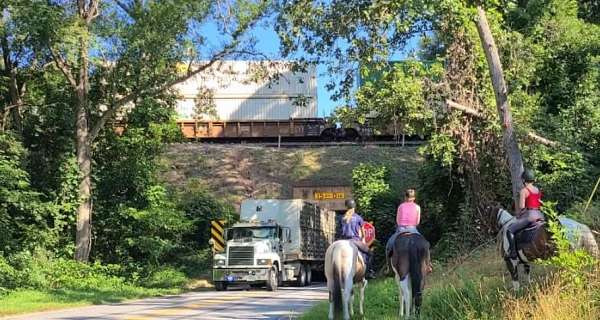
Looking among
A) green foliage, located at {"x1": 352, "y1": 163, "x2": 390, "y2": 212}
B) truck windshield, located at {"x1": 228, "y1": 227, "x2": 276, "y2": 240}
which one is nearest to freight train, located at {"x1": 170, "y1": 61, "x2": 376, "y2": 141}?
green foliage, located at {"x1": 352, "y1": 163, "x2": 390, "y2": 212}

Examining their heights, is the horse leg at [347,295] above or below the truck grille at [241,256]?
above

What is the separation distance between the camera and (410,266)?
11.6 m

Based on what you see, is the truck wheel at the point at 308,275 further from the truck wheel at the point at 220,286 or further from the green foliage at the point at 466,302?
the green foliage at the point at 466,302

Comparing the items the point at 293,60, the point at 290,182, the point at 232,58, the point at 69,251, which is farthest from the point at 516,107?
the point at 290,182

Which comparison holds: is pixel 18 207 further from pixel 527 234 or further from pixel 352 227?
pixel 527 234

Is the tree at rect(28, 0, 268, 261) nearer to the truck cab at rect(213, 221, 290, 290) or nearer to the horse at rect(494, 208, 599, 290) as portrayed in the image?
the truck cab at rect(213, 221, 290, 290)

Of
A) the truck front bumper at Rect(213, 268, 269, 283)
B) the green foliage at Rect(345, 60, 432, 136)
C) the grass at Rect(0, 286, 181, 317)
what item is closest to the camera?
the grass at Rect(0, 286, 181, 317)

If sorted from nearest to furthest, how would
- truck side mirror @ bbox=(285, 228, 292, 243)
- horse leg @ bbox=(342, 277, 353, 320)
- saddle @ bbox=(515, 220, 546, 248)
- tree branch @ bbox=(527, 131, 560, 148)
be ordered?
saddle @ bbox=(515, 220, 546, 248), horse leg @ bbox=(342, 277, 353, 320), tree branch @ bbox=(527, 131, 560, 148), truck side mirror @ bbox=(285, 228, 292, 243)

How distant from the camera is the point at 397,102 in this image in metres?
20.7

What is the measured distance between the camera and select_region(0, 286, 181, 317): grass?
60.4 ft

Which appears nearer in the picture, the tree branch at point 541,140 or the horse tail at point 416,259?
the horse tail at point 416,259

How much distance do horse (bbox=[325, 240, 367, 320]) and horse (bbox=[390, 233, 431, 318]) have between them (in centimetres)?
99

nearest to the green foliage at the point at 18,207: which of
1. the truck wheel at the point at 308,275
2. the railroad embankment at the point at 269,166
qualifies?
the truck wheel at the point at 308,275

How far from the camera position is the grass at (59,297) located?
18406 mm
